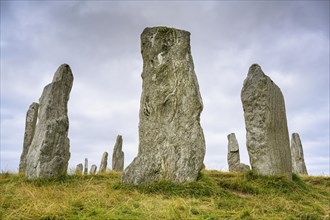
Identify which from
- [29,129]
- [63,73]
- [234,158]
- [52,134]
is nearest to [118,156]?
[29,129]

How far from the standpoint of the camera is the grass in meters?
5.40

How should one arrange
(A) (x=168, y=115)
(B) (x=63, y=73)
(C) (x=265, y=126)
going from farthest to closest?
(B) (x=63, y=73)
(C) (x=265, y=126)
(A) (x=168, y=115)

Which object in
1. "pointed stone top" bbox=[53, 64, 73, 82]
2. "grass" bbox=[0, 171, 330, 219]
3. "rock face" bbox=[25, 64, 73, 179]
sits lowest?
"grass" bbox=[0, 171, 330, 219]

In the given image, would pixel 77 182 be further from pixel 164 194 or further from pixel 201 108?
pixel 201 108

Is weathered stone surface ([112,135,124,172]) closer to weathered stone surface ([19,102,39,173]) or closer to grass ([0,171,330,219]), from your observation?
weathered stone surface ([19,102,39,173])

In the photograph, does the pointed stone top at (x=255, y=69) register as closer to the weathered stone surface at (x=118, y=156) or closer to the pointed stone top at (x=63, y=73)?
the pointed stone top at (x=63, y=73)

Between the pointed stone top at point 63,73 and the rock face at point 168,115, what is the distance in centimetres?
350

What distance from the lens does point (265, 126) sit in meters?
10.1

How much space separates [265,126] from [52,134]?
652 cm

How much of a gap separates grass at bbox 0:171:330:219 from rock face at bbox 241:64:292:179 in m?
0.59

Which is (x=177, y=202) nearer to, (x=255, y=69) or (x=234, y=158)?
(x=255, y=69)

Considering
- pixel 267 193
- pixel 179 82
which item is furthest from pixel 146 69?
pixel 267 193

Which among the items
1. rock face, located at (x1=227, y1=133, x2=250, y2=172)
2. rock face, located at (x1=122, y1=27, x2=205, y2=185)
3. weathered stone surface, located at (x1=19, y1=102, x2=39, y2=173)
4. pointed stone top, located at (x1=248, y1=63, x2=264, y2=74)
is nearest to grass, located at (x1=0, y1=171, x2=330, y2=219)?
rock face, located at (x1=122, y1=27, x2=205, y2=185)

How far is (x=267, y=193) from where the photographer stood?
8.35 meters
